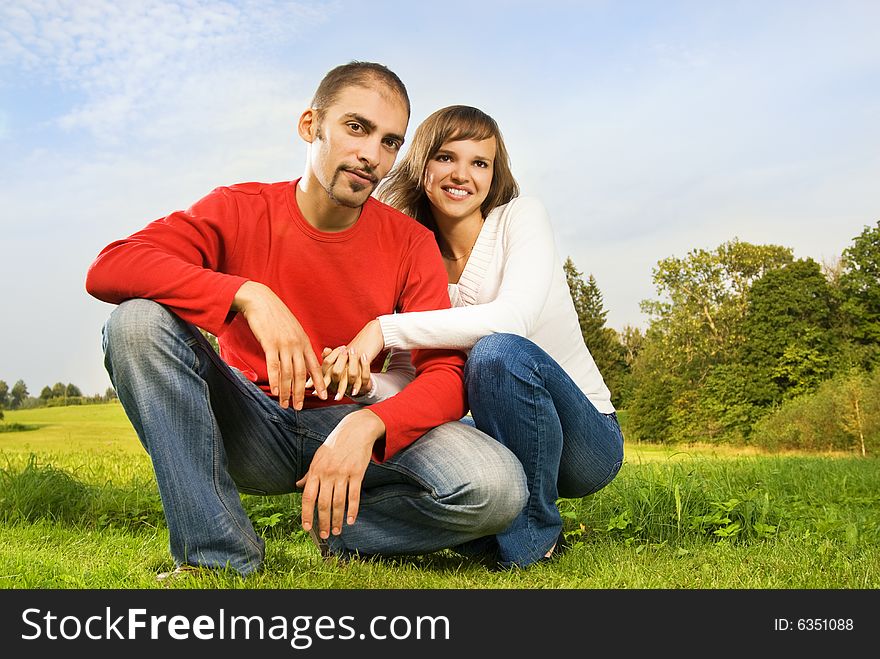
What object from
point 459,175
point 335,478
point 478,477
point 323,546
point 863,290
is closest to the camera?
point 335,478

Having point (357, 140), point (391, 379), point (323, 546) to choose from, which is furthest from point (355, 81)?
point (323, 546)

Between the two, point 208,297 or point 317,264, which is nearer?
point 208,297

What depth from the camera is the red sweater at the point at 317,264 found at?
247cm

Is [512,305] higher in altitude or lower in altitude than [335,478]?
higher

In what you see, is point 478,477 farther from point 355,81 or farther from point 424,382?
point 355,81

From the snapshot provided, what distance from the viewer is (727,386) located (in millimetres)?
18672

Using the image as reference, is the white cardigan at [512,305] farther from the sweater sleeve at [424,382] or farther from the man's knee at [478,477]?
the man's knee at [478,477]

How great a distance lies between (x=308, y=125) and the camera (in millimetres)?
2643

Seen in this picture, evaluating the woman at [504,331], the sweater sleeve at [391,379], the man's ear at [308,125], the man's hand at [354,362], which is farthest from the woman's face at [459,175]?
the man's hand at [354,362]

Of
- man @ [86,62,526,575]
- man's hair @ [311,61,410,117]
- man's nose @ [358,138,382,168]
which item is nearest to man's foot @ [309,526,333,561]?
man @ [86,62,526,575]

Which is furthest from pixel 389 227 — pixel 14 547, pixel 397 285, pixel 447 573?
pixel 14 547

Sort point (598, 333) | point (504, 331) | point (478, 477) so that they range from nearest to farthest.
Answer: point (478, 477) < point (504, 331) < point (598, 333)

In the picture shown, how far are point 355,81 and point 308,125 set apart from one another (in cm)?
24
